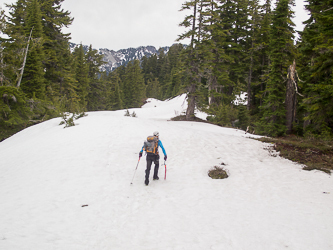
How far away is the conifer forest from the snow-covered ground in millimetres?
6633

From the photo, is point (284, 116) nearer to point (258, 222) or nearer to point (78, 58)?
point (258, 222)

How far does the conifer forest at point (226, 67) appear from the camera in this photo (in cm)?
1449

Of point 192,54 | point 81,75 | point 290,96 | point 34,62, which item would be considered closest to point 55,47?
point 34,62

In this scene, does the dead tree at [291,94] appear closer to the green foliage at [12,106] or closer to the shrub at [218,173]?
the shrub at [218,173]

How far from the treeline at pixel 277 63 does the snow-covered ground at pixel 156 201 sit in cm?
675

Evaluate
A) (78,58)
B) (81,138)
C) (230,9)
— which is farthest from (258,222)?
(78,58)

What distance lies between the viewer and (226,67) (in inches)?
966

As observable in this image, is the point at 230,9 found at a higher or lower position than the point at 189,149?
higher

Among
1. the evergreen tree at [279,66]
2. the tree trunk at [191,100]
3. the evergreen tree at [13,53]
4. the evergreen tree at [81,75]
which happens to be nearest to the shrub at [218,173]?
the evergreen tree at [279,66]

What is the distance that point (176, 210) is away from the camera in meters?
6.32

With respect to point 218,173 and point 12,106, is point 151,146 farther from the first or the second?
point 12,106

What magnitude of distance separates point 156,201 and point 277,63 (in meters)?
17.7

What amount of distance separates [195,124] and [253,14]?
61.7 ft

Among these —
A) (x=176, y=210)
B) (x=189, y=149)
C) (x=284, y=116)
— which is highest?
(x=284, y=116)
